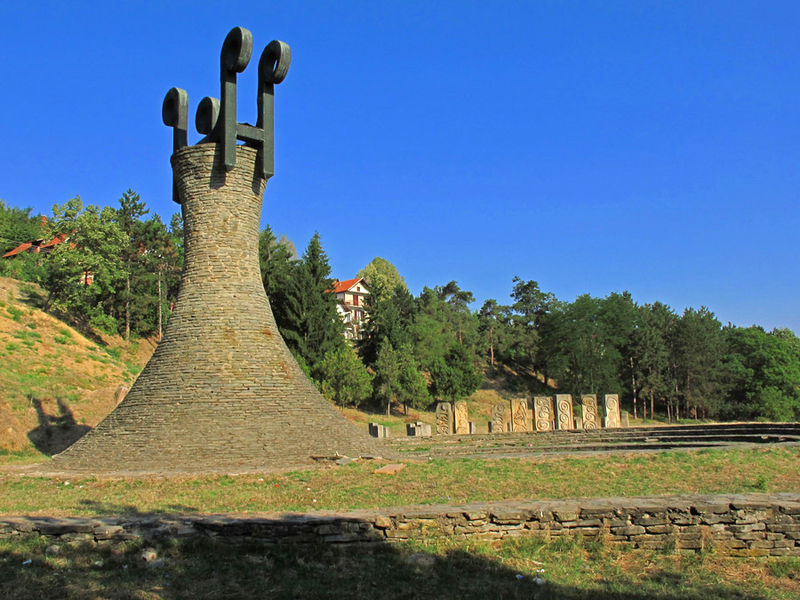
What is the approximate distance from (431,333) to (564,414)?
2835 cm

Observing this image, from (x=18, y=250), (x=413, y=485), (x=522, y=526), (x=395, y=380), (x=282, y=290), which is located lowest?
(x=413, y=485)

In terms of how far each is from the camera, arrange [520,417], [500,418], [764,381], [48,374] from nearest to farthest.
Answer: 1. [500,418]
2. [520,417]
3. [48,374]
4. [764,381]

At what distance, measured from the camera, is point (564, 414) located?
81.1 feet

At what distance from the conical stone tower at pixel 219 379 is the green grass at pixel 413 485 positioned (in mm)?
1135

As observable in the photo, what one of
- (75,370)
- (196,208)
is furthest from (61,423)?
(196,208)

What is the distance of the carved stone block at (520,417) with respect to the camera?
24.3 meters

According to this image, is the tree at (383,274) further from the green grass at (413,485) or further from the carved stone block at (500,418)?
the green grass at (413,485)

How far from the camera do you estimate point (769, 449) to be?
14.9 meters

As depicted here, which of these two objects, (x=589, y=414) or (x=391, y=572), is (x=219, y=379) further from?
(x=589, y=414)

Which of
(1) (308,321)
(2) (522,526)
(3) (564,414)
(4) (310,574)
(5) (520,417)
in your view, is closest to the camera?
(4) (310,574)

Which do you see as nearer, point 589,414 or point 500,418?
point 500,418

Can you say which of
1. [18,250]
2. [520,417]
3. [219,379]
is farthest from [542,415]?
[18,250]

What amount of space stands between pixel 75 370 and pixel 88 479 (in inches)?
787

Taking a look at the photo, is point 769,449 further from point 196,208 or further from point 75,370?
point 75,370
